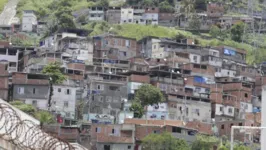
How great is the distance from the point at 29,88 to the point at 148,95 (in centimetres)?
747

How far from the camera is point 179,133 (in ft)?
152

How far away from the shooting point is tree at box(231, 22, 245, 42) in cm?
7481

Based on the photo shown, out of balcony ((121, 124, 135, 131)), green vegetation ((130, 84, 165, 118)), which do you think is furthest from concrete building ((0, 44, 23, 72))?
balcony ((121, 124, 135, 131))

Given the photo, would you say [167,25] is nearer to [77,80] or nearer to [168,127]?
[77,80]

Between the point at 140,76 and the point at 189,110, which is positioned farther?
the point at 140,76

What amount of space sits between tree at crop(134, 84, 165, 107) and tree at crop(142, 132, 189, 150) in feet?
24.4

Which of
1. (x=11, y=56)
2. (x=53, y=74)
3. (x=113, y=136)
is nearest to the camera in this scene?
(x=113, y=136)

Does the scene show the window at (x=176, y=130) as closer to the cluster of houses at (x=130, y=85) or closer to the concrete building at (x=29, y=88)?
the cluster of houses at (x=130, y=85)

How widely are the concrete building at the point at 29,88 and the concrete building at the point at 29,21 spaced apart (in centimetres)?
2606

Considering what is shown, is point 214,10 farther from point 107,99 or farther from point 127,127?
point 127,127

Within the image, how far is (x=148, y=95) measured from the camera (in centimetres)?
5069

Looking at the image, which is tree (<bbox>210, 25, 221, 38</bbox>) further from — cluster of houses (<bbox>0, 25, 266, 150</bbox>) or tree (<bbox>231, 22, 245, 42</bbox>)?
cluster of houses (<bbox>0, 25, 266, 150</bbox>)

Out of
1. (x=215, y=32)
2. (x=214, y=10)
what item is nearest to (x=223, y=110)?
(x=215, y=32)

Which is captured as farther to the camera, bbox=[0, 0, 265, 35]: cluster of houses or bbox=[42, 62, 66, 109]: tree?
bbox=[0, 0, 265, 35]: cluster of houses
